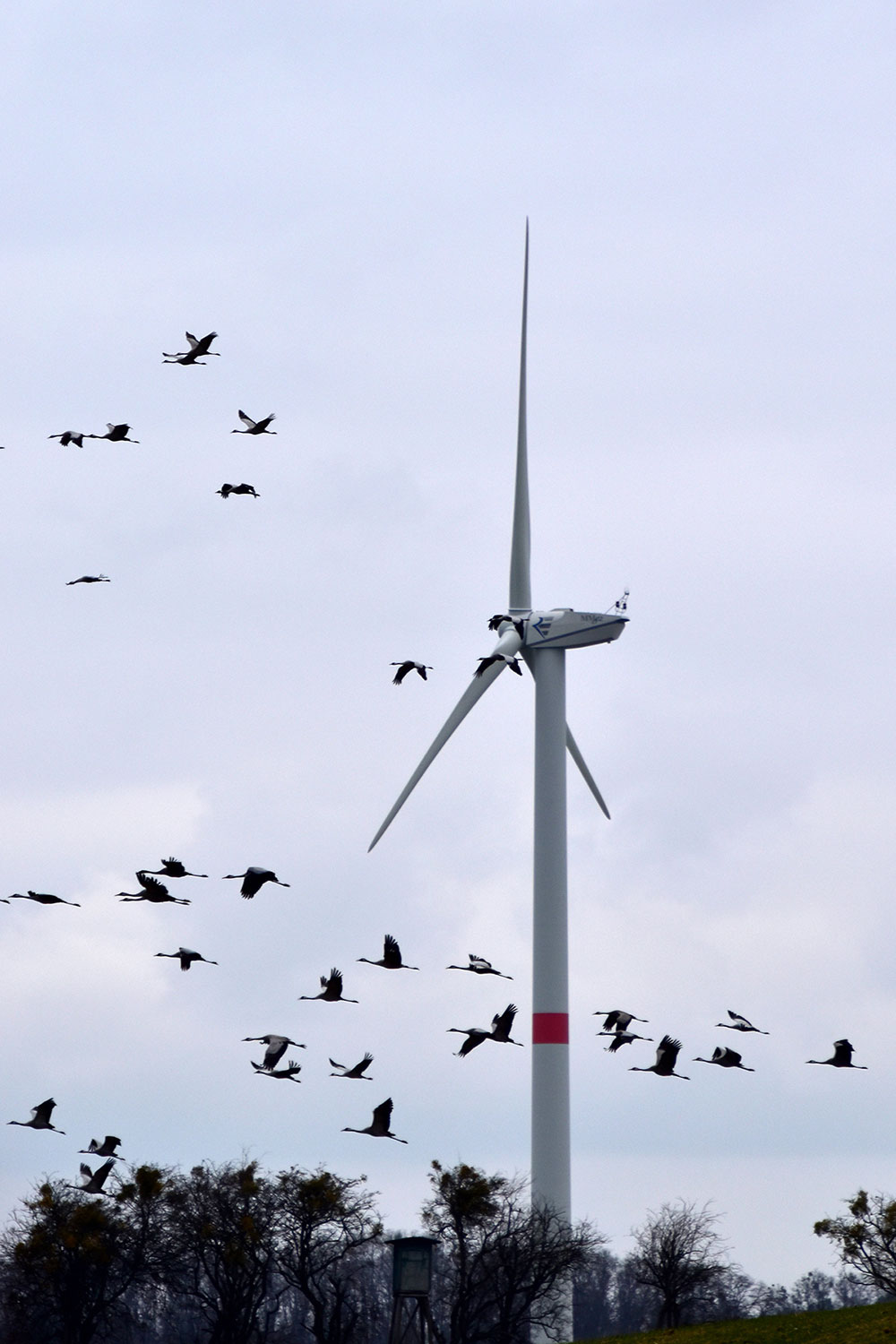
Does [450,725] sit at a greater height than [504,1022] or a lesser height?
greater

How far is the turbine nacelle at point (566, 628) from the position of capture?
95062 mm

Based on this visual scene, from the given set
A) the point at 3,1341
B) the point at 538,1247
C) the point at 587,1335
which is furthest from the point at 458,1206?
the point at 587,1335

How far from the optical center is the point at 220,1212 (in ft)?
290

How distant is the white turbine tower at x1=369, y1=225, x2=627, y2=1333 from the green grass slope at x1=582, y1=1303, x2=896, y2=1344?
1089cm

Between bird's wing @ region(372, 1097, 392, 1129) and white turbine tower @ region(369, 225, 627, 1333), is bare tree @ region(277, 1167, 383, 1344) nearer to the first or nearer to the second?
white turbine tower @ region(369, 225, 627, 1333)

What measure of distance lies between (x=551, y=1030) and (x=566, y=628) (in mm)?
17786

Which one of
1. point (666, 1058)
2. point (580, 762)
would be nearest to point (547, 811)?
point (580, 762)

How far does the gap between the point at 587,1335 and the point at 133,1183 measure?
97944 millimetres

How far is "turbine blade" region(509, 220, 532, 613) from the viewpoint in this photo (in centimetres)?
9281

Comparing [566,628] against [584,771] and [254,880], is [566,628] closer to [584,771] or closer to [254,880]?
[584,771]

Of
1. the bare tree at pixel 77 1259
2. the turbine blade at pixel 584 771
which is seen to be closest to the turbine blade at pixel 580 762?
the turbine blade at pixel 584 771

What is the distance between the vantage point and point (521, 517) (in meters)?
93.7

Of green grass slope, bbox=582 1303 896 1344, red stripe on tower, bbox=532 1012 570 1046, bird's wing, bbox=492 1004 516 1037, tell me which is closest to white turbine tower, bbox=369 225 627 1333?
red stripe on tower, bbox=532 1012 570 1046

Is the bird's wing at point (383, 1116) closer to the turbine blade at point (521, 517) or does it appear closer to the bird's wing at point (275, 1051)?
the bird's wing at point (275, 1051)
